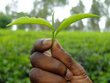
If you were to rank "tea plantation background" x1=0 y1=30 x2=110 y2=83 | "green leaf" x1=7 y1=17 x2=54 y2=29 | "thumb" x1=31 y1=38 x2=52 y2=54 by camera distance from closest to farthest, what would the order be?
"green leaf" x1=7 y1=17 x2=54 y2=29, "thumb" x1=31 y1=38 x2=52 y2=54, "tea plantation background" x1=0 y1=30 x2=110 y2=83

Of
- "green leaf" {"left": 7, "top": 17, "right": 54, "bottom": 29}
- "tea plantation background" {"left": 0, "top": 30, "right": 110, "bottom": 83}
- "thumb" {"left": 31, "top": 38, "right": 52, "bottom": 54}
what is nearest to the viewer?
"green leaf" {"left": 7, "top": 17, "right": 54, "bottom": 29}

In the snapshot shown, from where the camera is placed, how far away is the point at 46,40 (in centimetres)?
103

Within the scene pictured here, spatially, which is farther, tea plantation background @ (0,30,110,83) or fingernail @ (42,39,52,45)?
tea plantation background @ (0,30,110,83)

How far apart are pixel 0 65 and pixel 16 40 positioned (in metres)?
1.17

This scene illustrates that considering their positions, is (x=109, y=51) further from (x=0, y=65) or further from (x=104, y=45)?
(x=0, y=65)

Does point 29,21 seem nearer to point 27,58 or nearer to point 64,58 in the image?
point 64,58

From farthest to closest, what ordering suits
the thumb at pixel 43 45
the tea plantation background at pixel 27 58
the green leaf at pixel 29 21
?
the tea plantation background at pixel 27 58
the thumb at pixel 43 45
the green leaf at pixel 29 21

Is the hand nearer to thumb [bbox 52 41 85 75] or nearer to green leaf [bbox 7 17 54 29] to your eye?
thumb [bbox 52 41 85 75]

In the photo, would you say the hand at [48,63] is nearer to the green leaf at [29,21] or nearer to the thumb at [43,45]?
the thumb at [43,45]

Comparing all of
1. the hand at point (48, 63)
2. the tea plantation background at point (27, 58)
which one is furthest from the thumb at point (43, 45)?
the tea plantation background at point (27, 58)

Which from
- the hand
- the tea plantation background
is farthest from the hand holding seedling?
the tea plantation background

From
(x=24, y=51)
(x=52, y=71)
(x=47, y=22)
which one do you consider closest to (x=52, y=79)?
(x=52, y=71)

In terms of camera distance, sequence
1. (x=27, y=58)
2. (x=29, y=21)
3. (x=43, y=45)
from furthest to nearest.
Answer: (x=27, y=58) < (x=43, y=45) < (x=29, y=21)

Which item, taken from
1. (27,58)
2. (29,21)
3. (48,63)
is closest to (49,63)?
(48,63)
